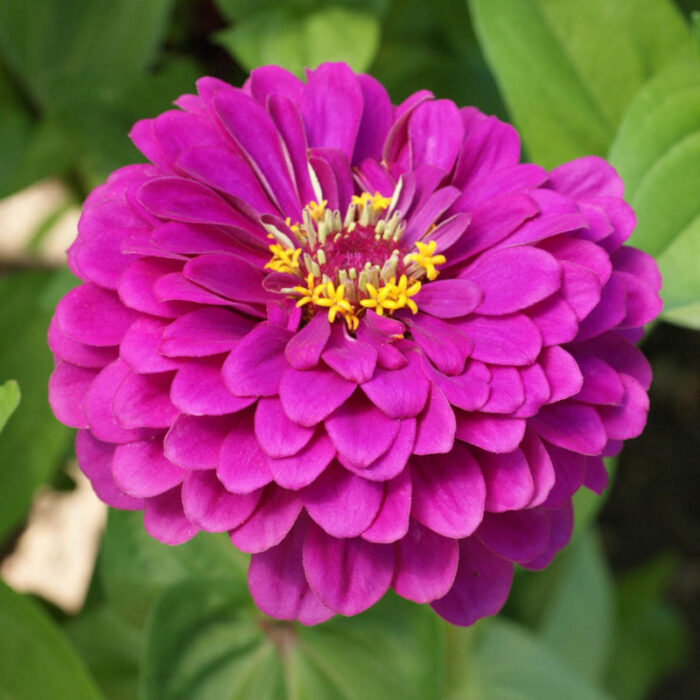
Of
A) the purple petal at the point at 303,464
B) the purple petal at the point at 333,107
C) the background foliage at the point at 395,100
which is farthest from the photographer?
the background foliage at the point at 395,100

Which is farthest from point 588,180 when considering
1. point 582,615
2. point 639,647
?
point 639,647

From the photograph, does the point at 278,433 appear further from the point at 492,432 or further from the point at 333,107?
the point at 333,107

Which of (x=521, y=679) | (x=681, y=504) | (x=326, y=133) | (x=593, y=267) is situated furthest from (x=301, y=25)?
(x=681, y=504)

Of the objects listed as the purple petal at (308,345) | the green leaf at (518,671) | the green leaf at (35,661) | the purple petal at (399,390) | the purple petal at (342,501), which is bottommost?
the green leaf at (518,671)

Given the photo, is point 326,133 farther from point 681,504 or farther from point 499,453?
point 681,504

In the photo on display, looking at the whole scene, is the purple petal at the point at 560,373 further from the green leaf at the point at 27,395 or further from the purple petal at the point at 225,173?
the green leaf at the point at 27,395

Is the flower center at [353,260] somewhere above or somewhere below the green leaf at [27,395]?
above

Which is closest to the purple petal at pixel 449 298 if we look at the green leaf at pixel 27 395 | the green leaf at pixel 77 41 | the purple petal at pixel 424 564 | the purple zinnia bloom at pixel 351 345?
the purple zinnia bloom at pixel 351 345
